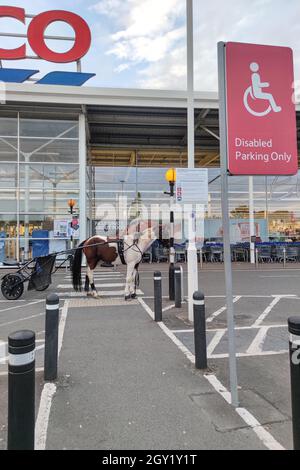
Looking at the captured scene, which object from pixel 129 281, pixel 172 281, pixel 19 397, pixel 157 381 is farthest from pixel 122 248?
pixel 19 397

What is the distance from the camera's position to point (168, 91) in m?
17.4

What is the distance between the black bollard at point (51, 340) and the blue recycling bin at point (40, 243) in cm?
1496

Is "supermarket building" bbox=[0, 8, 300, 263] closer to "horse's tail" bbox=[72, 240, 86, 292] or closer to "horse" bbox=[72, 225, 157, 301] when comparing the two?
"horse's tail" bbox=[72, 240, 86, 292]

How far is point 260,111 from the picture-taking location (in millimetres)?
3764

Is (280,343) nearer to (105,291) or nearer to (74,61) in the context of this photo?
(105,291)

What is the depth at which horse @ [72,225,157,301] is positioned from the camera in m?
9.42

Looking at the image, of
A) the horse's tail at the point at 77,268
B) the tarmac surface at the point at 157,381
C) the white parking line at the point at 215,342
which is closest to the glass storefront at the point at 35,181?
the horse's tail at the point at 77,268

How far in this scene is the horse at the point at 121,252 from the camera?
371 inches

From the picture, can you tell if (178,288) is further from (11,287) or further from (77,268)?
(11,287)

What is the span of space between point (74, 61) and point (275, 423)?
62.8 feet

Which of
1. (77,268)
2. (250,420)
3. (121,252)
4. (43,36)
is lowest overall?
(250,420)

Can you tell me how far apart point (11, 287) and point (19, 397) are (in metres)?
7.65

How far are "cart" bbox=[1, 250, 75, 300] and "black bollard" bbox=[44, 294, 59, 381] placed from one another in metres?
5.73
